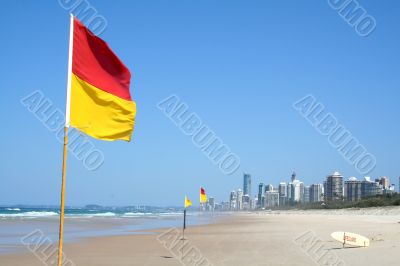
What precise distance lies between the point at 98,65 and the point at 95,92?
0.42m

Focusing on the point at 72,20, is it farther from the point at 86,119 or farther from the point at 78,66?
the point at 86,119

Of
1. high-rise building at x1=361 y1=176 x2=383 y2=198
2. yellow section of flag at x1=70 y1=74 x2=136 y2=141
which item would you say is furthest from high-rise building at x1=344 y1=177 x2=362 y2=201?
yellow section of flag at x1=70 y1=74 x2=136 y2=141

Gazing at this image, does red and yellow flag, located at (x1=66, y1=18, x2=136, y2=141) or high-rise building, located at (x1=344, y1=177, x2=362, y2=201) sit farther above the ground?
red and yellow flag, located at (x1=66, y1=18, x2=136, y2=141)

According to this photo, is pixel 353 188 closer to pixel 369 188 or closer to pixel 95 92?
pixel 369 188

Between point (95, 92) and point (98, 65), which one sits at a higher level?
point (98, 65)

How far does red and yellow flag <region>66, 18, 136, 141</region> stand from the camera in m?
6.56

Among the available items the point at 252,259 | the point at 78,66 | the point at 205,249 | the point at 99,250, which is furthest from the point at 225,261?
the point at 78,66

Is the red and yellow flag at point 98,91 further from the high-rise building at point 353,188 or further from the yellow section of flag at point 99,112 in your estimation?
the high-rise building at point 353,188

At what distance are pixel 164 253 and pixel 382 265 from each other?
725cm

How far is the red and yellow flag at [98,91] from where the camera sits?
6.56 meters

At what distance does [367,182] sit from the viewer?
543 ft

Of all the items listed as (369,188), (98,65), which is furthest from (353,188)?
(98,65)

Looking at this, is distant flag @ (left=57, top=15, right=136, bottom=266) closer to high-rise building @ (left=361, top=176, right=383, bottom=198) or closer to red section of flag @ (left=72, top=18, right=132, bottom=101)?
red section of flag @ (left=72, top=18, right=132, bottom=101)

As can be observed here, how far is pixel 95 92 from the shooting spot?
6859mm
